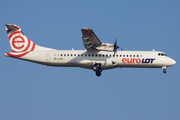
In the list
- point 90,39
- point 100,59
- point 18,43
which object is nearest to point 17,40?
point 18,43

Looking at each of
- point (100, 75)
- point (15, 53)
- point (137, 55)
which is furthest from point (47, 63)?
point (137, 55)

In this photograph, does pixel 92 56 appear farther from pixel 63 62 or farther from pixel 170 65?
pixel 170 65

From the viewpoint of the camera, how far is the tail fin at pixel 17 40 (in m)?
32.9

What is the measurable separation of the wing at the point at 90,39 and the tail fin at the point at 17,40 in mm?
7178

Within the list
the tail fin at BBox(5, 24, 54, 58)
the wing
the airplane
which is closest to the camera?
the wing

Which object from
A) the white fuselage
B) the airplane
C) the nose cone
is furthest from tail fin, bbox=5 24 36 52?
the nose cone

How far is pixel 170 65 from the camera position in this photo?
32.3 meters

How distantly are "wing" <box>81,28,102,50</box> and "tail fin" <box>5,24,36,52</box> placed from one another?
7.18 metres

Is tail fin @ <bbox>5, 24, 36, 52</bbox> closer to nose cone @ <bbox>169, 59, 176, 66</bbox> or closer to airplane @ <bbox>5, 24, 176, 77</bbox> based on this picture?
airplane @ <bbox>5, 24, 176, 77</bbox>

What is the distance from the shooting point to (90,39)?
97.9 ft

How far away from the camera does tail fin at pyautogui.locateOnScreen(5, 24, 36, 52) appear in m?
32.9

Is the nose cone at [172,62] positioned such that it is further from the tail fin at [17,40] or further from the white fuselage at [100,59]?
the tail fin at [17,40]

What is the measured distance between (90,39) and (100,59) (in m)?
3.14

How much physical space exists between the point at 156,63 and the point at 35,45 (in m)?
14.8
